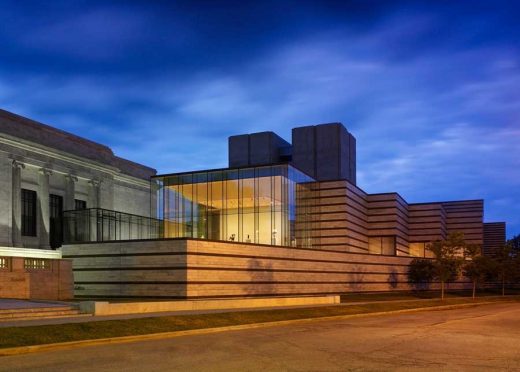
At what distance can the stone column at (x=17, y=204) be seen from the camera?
41562 millimetres

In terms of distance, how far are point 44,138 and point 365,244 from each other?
119ft

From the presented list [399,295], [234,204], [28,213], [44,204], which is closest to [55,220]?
[44,204]

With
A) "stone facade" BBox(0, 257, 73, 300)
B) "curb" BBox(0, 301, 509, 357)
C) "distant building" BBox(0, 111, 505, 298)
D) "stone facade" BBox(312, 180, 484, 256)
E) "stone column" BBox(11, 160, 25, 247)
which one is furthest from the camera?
"stone facade" BBox(312, 180, 484, 256)

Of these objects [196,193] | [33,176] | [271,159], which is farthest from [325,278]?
[271,159]

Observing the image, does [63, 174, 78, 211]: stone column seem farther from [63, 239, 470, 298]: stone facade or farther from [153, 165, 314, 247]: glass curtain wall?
[63, 239, 470, 298]: stone facade

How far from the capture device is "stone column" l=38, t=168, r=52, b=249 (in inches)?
1756

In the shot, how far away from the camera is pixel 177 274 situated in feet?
107

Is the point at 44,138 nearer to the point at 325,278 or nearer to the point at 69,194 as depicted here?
the point at 69,194

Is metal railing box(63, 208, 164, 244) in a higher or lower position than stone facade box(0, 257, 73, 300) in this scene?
higher

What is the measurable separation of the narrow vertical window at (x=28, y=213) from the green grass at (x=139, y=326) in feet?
79.8

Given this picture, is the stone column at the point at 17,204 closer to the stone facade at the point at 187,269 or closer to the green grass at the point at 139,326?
the stone facade at the point at 187,269

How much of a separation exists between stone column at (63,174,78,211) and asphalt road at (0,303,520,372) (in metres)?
30.5

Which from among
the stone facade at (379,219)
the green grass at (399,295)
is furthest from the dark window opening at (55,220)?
the green grass at (399,295)

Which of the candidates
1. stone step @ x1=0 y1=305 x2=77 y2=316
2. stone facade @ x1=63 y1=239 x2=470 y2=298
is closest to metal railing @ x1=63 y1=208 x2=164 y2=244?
stone facade @ x1=63 y1=239 x2=470 y2=298
